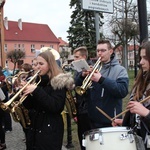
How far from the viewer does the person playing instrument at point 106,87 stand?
330 centimetres

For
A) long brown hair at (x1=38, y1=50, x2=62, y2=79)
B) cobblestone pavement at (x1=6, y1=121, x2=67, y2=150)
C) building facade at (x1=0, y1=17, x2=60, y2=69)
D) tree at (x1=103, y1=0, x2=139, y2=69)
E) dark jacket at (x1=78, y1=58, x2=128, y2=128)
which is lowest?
cobblestone pavement at (x1=6, y1=121, x2=67, y2=150)

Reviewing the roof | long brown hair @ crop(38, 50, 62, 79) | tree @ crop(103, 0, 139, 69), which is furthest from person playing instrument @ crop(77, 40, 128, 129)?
the roof

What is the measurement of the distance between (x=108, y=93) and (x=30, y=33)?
222 feet

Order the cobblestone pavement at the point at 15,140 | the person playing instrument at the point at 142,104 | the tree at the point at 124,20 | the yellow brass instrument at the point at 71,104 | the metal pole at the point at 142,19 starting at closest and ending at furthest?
1. the person playing instrument at the point at 142,104
2. the metal pole at the point at 142,19
3. the yellow brass instrument at the point at 71,104
4. the cobblestone pavement at the point at 15,140
5. the tree at the point at 124,20

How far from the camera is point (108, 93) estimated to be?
3465mm

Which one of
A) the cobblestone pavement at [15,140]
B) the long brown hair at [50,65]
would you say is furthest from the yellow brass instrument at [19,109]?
the cobblestone pavement at [15,140]

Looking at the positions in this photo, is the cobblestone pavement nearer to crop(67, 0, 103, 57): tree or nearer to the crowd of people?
the crowd of people

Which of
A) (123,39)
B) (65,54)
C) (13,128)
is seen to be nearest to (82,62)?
(13,128)

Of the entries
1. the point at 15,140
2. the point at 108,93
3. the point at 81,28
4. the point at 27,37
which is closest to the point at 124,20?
Answer: the point at 81,28

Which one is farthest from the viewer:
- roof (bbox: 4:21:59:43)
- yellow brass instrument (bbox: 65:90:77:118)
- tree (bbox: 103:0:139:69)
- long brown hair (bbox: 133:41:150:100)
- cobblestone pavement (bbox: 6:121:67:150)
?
roof (bbox: 4:21:59:43)

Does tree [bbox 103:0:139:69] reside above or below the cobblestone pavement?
above

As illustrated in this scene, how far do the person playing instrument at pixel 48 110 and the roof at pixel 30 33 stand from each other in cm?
6315

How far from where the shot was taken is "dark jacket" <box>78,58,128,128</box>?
3.30 meters

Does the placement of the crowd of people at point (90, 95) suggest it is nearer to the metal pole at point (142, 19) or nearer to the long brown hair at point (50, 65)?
the long brown hair at point (50, 65)
